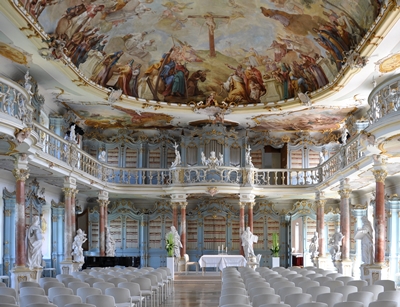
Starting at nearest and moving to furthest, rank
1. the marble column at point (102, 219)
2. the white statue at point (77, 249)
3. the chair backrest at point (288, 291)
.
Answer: the chair backrest at point (288, 291) → the white statue at point (77, 249) → the marble column at point (102, 219)

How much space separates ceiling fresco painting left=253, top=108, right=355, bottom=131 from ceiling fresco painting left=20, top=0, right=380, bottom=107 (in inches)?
76.1

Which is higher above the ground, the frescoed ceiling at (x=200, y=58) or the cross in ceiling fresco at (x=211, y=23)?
the cross in ceiling fresco at (x=211, y=23)

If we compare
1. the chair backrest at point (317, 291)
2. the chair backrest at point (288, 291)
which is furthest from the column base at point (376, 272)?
the chair backrest at point (288, 291)

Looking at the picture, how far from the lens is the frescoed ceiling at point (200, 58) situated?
21297mm

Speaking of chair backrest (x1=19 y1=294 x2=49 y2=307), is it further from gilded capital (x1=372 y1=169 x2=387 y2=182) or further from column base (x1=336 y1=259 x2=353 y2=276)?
column base (x1=336 y1=259 x2=353 y2=276)

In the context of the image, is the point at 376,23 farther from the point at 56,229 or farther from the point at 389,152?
the point at 56,229

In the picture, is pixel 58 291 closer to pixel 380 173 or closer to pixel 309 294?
pixel 309 294

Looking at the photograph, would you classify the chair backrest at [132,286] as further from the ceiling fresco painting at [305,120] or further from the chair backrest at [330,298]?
the ceiling fresco painting at [305,120]

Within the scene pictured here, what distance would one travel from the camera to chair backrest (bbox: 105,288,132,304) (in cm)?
1367

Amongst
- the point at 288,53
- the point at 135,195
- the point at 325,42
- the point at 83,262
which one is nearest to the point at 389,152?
the point at 325,42

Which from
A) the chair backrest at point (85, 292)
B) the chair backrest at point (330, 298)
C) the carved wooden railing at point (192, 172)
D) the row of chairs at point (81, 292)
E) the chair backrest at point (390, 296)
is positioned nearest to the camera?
the chair backrest at point (390, 296)

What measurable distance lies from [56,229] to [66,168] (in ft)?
23.9

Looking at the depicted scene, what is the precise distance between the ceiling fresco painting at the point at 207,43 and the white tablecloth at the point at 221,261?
820 centimetres

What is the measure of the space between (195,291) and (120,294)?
10.7 m
